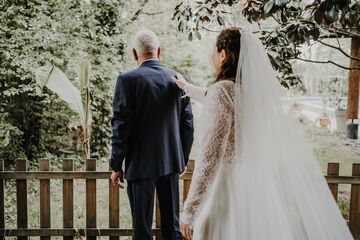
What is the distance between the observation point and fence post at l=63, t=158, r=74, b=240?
12.1 feet

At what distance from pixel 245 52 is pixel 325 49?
1375 centimetres

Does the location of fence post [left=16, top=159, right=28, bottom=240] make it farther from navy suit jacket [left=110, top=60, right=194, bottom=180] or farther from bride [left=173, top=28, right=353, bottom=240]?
bride [left=173, top=28, right=353, bottom=240]

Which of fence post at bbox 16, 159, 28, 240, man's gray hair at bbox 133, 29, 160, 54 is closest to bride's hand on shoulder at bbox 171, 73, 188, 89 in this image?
man's gray hair at bbox 133, 29, 160, 54

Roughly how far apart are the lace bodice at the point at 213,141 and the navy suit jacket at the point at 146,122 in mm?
→ 701

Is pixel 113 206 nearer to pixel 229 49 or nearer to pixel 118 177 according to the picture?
pixel 118 177

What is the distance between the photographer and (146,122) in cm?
299

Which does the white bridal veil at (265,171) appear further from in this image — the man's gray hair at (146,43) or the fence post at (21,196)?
the fence post at (21,196)

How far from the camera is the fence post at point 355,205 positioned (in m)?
3.59

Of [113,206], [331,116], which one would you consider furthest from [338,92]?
[113,206]

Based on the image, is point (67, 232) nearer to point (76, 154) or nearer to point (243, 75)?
point (243, 75)

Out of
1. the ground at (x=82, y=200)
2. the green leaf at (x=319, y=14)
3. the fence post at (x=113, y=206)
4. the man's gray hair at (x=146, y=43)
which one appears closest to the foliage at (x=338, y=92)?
the ground at (x=82, y=200)

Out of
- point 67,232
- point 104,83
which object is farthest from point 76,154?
point 67,232

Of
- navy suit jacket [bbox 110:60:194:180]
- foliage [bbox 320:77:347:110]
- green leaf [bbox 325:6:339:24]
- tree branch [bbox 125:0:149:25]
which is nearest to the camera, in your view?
green leaf [bbox 325:6:339:24]

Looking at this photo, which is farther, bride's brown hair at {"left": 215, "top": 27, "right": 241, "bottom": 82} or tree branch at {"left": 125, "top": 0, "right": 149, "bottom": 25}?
tree branch at {"left": 125, "top": 0, "right": 149, "bottom": 25}
